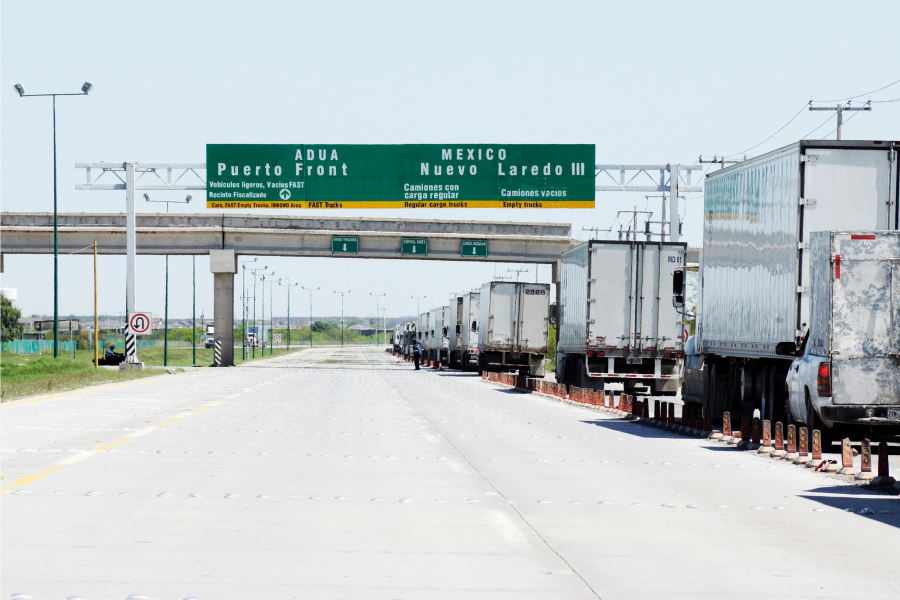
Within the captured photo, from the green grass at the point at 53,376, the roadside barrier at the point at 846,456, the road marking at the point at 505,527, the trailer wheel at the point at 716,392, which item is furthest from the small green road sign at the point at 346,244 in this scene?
the road marking at the point at 505,527

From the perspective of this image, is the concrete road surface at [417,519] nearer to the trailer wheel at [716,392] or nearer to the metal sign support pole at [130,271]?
the trailer wheel at [716,392]

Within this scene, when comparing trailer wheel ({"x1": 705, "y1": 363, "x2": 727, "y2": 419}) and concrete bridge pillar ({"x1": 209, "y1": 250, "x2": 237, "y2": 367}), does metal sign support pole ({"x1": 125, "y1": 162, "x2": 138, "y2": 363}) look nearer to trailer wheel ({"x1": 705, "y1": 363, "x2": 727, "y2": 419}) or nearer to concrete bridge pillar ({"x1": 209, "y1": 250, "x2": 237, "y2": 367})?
concrete bridge pillar ({"x1": 209, "y1": 250, "x2": 237, "y2": 367})

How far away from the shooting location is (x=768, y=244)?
18.8 metres

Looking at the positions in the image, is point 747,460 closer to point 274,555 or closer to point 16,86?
point 274,555

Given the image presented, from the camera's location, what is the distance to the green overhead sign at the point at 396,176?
47.5 metres

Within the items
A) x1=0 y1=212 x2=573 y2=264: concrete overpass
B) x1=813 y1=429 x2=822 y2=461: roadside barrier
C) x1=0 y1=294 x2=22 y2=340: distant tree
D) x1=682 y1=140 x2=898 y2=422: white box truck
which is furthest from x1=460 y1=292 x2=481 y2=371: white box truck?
x1=0 y1=294 x2=22 y2=340: distant tree

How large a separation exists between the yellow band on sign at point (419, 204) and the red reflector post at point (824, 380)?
32412mm

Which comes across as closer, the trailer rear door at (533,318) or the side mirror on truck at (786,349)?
the side mirror on truck at (786,349)

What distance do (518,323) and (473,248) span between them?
18.9 meters

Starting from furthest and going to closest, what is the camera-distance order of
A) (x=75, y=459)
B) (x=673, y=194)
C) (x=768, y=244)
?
(x=673, y=194)
(x=768, y=244)
(x=75, y=459)

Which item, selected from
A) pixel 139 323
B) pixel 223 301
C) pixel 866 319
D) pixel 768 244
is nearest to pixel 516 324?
pixel 139 323

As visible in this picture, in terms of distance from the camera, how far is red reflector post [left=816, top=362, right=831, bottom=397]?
14.9 metres

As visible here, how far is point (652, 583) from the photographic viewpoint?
7.56m

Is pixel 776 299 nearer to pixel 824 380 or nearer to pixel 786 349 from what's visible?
pixel 786 349
